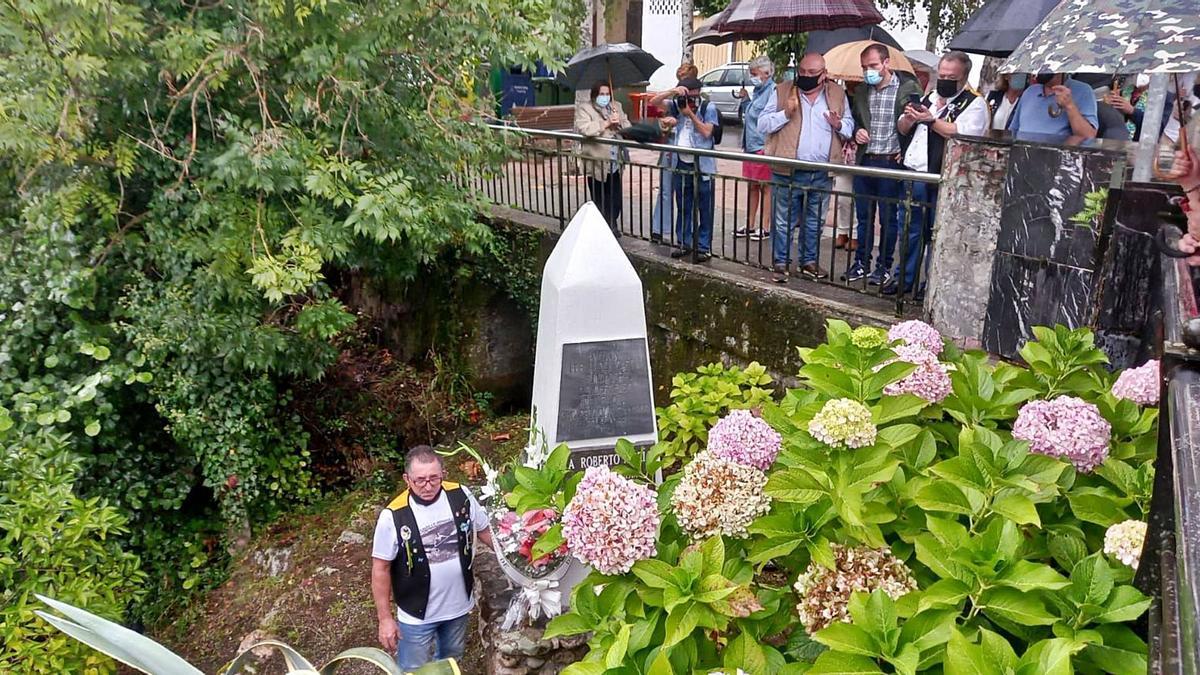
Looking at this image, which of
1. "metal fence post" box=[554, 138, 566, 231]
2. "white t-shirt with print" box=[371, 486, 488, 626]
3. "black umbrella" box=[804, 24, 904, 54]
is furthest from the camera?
"black umbrella" box=[804, 24, 904, 54]

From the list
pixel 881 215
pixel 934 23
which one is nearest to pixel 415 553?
pixel 881 215

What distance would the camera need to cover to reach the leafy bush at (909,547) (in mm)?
1589

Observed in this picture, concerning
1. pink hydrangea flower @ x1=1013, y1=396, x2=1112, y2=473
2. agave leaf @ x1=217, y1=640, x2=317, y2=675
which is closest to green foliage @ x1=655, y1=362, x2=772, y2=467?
pink hydrangea flower @ x1=1013, y1=396, x2=1112, y2=473

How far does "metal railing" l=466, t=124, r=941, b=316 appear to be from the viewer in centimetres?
523

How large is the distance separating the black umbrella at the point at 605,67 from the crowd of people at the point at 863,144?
99 centimetres

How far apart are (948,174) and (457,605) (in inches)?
133

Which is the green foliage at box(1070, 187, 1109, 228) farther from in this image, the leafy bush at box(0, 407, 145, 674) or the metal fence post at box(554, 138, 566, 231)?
the leafy bush at box(0, 407, 145, 674)

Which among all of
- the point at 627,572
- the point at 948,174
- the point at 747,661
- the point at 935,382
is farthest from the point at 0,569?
the point at 948,174

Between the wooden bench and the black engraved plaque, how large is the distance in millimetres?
10119

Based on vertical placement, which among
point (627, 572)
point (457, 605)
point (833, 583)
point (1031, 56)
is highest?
point (1031, 56)

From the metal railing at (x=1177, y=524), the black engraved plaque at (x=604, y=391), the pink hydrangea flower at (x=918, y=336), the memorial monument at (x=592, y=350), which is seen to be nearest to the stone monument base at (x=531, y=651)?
the memorial monument at (x=592, y=350)

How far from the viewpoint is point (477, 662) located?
4.73m

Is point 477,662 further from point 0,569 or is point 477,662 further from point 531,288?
point 531,288

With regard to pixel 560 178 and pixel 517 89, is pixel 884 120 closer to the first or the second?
pixel 560 178
